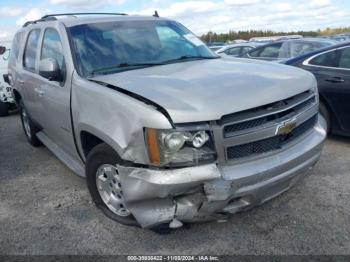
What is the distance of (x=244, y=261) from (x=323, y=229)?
2.74 feet

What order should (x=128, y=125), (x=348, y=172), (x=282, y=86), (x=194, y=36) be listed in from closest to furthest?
(x=128, y=125) → (x=282, y=86) → (x=348, y=172) → (x=194, y=36)

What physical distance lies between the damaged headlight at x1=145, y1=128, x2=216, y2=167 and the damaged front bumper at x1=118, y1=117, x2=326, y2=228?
2.7 inches

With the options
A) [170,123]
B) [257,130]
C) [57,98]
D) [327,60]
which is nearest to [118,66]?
[57,98]

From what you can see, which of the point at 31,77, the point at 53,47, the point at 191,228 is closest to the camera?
the point at 191,228

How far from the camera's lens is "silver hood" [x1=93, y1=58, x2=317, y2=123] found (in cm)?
276

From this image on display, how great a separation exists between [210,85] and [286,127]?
0.70 metres

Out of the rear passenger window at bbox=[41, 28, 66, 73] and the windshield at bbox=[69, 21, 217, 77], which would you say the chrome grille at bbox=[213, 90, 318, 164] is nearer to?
the windshield at bbox=[69, 21, 217, 77]

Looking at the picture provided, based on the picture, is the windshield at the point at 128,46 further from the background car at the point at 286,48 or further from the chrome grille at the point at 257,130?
the background car at the point at 286,48

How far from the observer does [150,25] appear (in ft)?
14.8

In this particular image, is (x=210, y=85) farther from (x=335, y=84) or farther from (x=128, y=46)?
(x=335, y=84)

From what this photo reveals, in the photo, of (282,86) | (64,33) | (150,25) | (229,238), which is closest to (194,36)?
(150,25)

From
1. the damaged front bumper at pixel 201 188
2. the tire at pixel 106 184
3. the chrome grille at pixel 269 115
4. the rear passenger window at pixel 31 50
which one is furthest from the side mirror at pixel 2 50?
the chrome grille at pixel 269 115

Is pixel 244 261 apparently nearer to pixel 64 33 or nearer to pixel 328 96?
pixel 64 33

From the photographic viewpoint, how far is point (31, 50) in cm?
528
